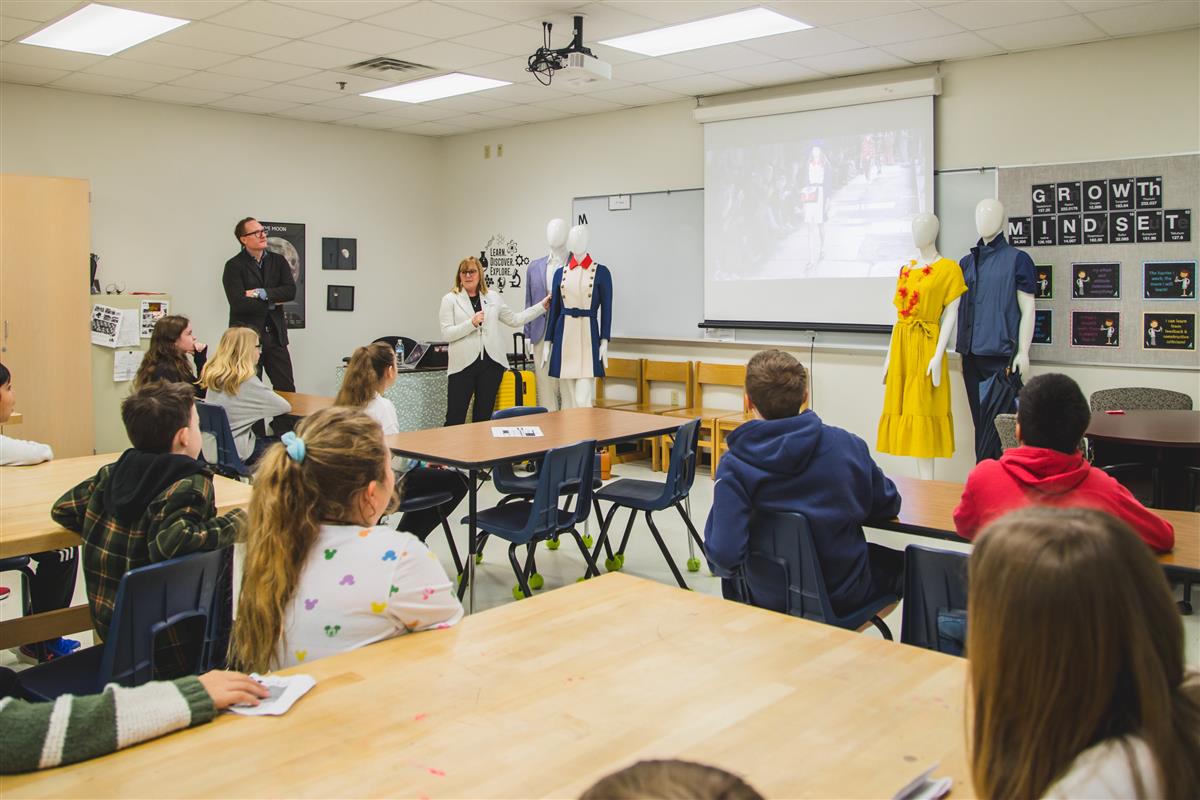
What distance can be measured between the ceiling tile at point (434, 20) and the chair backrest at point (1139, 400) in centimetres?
397

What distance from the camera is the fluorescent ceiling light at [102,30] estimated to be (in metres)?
5.41

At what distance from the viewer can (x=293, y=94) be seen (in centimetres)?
738

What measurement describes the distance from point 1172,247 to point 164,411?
5341 millimetres

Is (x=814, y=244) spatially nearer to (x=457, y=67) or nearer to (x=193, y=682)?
(x=457, y=67)

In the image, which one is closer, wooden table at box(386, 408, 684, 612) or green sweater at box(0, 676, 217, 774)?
green sweater at box(0, 676, 217, 774)

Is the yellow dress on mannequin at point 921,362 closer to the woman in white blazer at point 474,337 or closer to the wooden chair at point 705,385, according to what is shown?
the wooden chair at point 705,385

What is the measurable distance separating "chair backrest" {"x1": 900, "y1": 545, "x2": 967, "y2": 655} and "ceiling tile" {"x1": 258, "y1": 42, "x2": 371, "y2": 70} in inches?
204

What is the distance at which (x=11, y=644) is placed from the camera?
9.50 feet

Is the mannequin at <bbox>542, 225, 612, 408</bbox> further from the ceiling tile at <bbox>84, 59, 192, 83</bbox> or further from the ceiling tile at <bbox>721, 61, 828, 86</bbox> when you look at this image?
the ceiling tile at <bbox>84, 59, 192, 83</bbox>

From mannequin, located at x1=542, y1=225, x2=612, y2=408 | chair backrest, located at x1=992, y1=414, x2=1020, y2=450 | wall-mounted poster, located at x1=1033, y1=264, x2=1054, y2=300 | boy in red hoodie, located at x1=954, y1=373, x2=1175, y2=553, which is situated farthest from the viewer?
mannequin, located at x1=542, y1=225, x2=612, y2=408

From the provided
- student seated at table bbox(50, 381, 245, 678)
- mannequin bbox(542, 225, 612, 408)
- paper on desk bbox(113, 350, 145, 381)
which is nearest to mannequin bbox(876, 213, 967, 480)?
mannequin bbox(542, 225, 612, 408)

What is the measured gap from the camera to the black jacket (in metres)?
7.05

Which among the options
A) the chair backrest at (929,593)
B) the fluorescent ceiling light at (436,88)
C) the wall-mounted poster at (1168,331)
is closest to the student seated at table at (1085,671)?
the chair backrest at (929,593)

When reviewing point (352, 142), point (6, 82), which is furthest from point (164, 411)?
point (352, 142)
